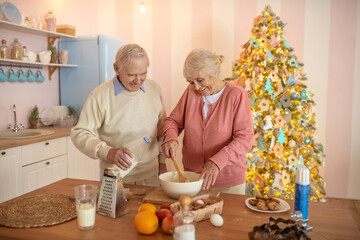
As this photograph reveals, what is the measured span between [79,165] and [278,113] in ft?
7.07

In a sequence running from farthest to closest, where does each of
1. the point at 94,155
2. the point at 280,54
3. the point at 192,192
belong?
1. the point at 280,54
2. the point at 94,155
3. the point at 192,192

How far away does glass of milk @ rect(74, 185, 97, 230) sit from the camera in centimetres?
115

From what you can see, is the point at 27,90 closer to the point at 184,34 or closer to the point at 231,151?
the point at 184,34

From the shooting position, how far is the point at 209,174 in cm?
149

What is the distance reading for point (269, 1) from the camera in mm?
3789

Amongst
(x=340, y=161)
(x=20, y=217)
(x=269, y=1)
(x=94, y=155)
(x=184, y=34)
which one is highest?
(x=269, y=1)

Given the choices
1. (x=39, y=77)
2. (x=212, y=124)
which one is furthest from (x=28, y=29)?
(x=212, y=124)

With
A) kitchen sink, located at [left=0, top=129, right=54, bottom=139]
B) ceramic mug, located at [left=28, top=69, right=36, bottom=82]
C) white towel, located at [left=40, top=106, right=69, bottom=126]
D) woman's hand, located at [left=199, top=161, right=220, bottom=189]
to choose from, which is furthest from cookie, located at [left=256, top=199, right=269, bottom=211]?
ceramic mug, located at [left=28, top=69, right=36, bottom=82]

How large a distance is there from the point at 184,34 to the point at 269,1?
112 centimetres

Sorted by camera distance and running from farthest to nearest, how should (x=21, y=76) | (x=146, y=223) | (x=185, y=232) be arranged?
(x=21, y=76), (x=146, y=223), (x=185, y=232)

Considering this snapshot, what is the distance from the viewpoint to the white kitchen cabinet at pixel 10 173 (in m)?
2.47

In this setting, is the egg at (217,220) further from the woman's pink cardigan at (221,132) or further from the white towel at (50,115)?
the white towel at (50,115)

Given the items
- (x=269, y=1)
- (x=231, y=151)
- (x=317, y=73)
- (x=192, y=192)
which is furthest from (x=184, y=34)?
(x=192, y=192)

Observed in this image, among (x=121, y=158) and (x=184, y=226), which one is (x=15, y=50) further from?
(x=184, y=226)
